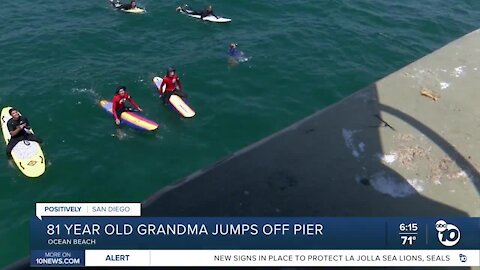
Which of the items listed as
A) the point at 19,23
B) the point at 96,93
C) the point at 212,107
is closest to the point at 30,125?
the point at 96,93

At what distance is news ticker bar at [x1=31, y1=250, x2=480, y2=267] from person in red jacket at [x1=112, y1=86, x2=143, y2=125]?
34.3ft

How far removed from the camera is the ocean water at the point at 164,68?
1672 cm

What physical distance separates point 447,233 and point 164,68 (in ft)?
53.5

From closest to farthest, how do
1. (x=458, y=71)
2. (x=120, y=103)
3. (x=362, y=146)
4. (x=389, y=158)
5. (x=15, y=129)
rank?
(x=389, y=158) → (x=362, y=146) → (x=458, y=71) → (x=15, y=129) → (x=120, y=103)

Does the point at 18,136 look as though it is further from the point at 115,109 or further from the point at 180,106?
the point at 180,106

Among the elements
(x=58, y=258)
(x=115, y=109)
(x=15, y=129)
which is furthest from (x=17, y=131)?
(x=58, y=258)

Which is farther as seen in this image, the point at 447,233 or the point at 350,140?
the point at 350,140

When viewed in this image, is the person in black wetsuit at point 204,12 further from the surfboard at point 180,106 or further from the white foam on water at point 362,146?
the white foam on water at point 362,146

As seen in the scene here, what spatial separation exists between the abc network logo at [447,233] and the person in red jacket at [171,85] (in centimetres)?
1297

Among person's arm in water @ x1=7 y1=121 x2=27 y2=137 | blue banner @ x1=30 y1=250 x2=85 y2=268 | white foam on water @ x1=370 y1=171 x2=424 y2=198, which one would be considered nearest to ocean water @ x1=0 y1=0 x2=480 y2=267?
person's arm in water @ x1=7 y1=121 x2=27 y2=137

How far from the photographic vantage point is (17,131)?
1703 centimetres

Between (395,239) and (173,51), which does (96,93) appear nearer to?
(173,51)

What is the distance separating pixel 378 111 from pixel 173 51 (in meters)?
13.9

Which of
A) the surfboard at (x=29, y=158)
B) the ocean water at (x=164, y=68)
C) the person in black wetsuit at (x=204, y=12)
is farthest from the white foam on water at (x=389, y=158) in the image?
the person in black wetsuit at (x=204, y=12)
